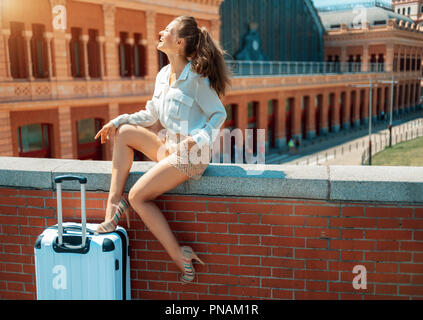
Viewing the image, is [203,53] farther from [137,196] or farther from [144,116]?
[137,196]

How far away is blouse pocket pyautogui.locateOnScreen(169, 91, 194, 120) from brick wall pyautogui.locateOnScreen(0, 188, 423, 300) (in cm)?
69

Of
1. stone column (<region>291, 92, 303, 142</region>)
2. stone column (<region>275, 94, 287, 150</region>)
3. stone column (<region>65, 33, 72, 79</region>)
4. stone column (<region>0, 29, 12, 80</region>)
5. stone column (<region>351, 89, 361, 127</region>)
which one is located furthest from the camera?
stone column (<region>351, 89, 361, 127</region>)

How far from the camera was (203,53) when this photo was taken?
360cm

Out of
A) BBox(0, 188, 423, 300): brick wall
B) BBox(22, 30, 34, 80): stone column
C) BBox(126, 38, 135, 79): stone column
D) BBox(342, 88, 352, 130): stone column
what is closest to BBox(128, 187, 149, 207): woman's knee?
BBox(0, 188, 423, 300): brick wall

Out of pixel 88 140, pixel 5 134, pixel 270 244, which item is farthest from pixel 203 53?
pixel 88 140

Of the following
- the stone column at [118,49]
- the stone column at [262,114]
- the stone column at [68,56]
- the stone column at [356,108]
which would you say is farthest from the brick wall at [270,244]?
the stone column at [356,108]

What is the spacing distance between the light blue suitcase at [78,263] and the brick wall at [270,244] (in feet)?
1.34

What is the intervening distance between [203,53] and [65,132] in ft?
66.6

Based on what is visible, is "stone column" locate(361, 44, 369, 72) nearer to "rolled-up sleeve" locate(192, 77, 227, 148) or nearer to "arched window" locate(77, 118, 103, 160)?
"arched window" locate(77, 118, 103, 160)

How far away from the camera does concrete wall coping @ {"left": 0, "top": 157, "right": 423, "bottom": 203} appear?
352 cm

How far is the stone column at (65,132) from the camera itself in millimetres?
22406

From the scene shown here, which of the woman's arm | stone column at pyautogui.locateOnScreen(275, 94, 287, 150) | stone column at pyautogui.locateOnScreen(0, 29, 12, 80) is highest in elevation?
stone column at pyautogui.locateOnScreen(0, 29, 12, 80)

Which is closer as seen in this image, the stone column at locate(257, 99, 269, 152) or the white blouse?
the white blouse

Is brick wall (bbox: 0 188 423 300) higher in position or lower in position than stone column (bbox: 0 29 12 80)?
lower
